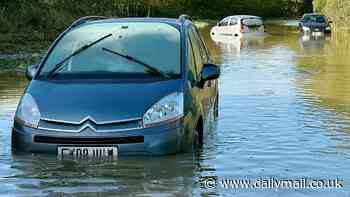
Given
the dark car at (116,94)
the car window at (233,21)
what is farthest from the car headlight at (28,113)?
the car window at (233,21)

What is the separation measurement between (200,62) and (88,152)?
103 inches

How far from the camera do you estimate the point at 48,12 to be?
38156mm

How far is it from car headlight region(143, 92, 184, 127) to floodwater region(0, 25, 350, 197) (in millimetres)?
412

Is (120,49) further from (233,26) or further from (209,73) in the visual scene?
(233,26)

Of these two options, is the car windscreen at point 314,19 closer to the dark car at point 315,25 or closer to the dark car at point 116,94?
the dark car at point 315,25

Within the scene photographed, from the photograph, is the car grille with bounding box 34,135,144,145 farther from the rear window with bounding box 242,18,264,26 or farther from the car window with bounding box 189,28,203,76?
the rear window with bounding box 242,18,264,26

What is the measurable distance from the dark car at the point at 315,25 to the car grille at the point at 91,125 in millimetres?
40184

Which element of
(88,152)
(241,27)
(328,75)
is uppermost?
(88,152)

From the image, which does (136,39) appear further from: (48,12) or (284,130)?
(48,12)

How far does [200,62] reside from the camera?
32.0ft

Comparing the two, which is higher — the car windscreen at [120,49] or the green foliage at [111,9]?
the car windscreen at [120,49]

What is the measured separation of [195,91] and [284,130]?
2.59m

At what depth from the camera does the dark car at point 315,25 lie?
46.8 meters

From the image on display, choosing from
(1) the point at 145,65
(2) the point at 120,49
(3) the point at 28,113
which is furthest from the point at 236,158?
(3) the point at 28,113
